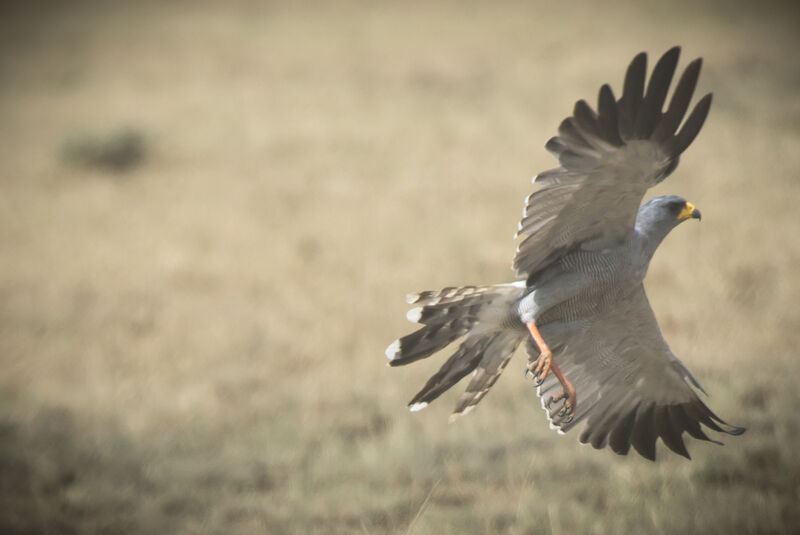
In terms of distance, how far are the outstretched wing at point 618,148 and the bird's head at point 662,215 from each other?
227 mm

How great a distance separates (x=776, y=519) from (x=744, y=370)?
2576mm

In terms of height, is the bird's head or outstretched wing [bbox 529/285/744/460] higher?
the bird's head

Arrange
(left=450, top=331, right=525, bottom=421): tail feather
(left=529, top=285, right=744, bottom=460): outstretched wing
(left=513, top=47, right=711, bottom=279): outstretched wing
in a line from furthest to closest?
(left=529, top=285, right=744, bottom=460): outstretched wing, (left=450, top=331, right=525, bottom=421): tail feather, (left=513, top=47, right=711, bottom=279): outstretched wing

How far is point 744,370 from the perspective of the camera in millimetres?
6844

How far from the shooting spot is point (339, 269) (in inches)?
419

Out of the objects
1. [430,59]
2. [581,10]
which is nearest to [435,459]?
[430,59]

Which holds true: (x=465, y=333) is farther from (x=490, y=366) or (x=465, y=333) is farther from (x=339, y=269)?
(x=339, y=269)

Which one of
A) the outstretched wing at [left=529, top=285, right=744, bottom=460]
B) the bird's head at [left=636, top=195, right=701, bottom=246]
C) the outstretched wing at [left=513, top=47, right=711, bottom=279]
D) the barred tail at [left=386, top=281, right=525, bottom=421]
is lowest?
the outstretched wing at [left=529, top=285, right=744, bottom=460]

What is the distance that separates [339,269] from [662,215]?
6.91 m

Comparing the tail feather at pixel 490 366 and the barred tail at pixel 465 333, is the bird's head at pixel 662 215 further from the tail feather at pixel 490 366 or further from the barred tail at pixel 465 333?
the tail feather at pixel 490 366

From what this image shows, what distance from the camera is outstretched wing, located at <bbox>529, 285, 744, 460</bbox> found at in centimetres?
450

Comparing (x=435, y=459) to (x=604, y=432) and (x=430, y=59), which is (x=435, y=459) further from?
(x=430, y=59)

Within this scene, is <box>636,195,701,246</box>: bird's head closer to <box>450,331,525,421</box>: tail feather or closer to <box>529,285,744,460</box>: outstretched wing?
<box>529,285,744,460</box>: outstretched wing

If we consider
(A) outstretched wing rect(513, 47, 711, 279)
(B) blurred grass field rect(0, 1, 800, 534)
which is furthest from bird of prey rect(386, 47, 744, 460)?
(B) blurred grass field rect(0, 1, 800, 534)
